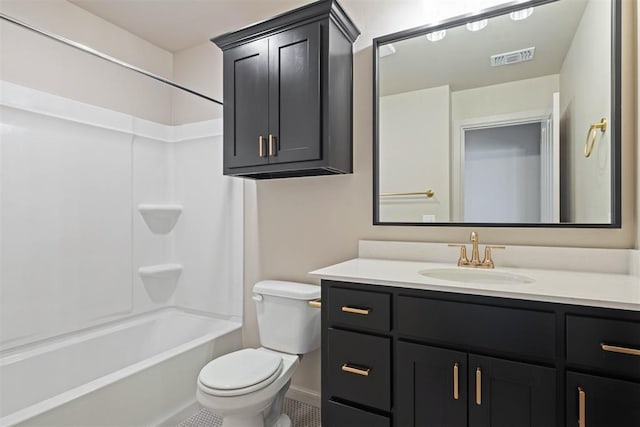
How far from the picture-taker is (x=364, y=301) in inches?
54.6

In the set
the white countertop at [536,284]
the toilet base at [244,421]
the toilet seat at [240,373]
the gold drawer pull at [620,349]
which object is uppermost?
the white countertop at [536,284]

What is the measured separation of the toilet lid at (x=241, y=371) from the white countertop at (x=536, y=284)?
59 cm

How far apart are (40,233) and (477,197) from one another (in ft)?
7.91

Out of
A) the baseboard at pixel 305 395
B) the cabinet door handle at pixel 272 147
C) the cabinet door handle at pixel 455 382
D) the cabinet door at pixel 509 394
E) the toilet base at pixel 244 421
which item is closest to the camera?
the cabinet door at pixel 509 394

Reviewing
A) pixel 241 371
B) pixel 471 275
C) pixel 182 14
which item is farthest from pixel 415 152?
pixel 182 14

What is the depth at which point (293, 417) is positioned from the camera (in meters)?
2.07

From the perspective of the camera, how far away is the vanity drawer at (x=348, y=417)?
53.6 inches

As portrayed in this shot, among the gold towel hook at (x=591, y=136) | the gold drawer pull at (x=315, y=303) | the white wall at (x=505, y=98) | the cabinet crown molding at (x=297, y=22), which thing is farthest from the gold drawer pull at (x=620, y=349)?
the cabinet crown molding at (x=297, y=22)

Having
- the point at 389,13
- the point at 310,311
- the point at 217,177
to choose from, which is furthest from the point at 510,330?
the point at 217,177

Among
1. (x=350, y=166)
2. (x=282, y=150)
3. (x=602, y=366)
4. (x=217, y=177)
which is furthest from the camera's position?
(x=217, y=177)

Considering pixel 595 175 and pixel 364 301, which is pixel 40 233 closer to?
pixel 364 301

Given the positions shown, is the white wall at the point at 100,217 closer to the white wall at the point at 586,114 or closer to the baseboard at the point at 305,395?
the baseboard at the point at 305,395

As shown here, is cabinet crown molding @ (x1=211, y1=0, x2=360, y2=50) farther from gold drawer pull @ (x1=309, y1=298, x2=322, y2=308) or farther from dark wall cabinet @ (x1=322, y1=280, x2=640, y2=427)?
gold drawer pull @ (x1=309, y1=298, x2=322, y2=308)

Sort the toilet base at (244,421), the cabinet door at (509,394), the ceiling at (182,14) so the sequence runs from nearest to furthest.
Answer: the cabinet door at (509,394), the toilet base at (244,421), the ceiling at (182,14)
